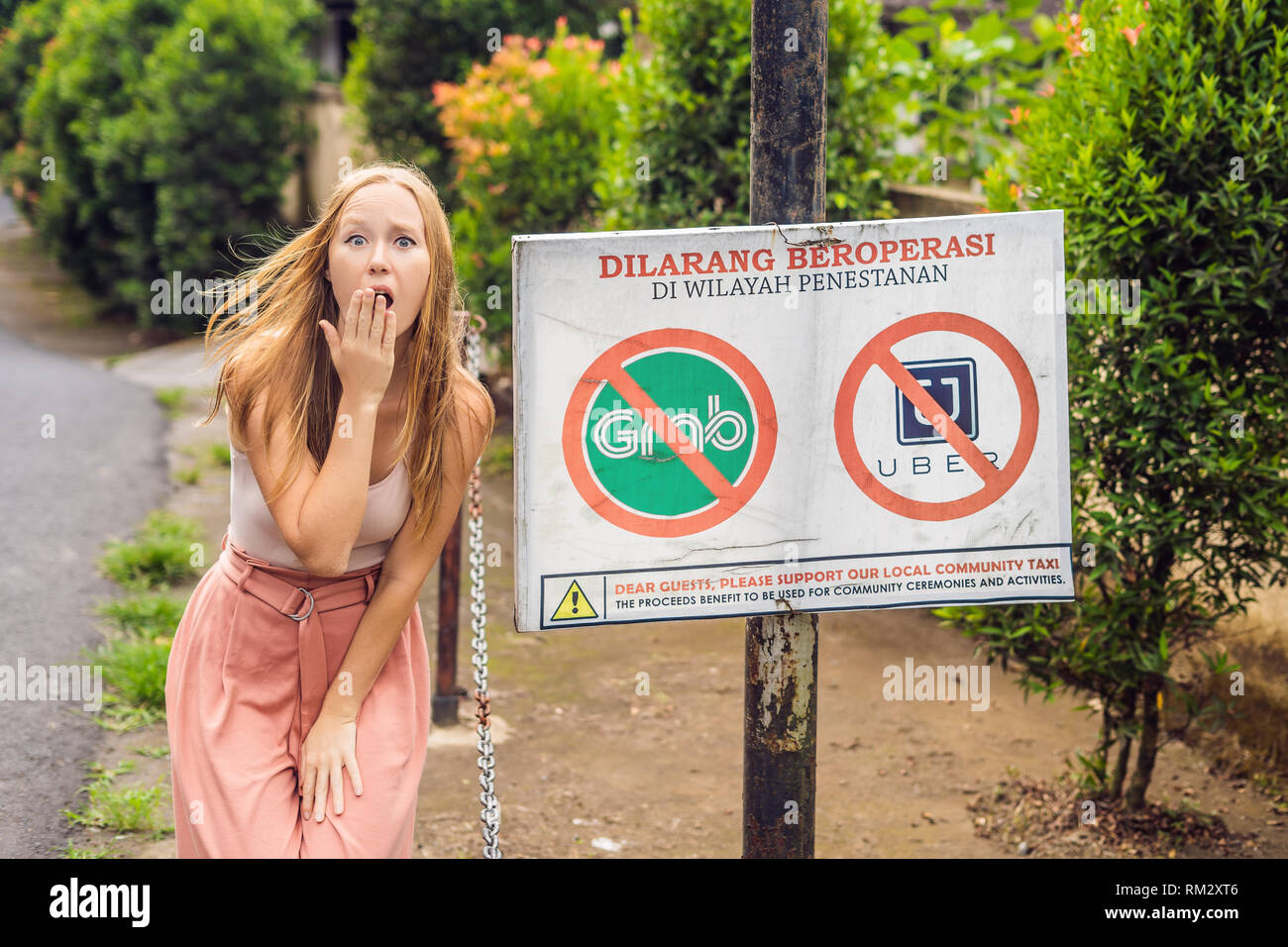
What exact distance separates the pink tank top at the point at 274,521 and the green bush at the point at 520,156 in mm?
5732

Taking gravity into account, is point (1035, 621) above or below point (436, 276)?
below

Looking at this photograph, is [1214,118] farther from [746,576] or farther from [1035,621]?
[746,576]

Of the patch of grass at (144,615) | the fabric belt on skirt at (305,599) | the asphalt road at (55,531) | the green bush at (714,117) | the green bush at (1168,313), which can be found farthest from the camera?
the green bush at (714,117)

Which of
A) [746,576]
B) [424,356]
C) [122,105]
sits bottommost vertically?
[746,576]

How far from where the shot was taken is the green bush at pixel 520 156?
324 inches

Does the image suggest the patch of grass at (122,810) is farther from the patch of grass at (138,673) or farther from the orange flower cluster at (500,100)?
the orange flower cluster at (500,100)

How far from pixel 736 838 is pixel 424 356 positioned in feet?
7.52

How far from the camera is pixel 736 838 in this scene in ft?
13.8

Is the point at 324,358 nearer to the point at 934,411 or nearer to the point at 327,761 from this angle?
the point at 327,761

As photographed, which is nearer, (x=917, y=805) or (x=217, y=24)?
(x=917, y=805)

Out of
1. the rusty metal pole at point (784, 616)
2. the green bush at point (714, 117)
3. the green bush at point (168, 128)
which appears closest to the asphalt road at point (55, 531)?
the green bush at point (168, 128)

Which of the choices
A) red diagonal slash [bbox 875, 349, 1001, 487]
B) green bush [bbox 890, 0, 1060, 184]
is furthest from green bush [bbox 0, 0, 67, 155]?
red diagonal slash [bbox 875, 349, 1001, 487]

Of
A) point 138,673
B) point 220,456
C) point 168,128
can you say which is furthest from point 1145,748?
point 168,128

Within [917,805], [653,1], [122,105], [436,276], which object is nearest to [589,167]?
[653,1]
